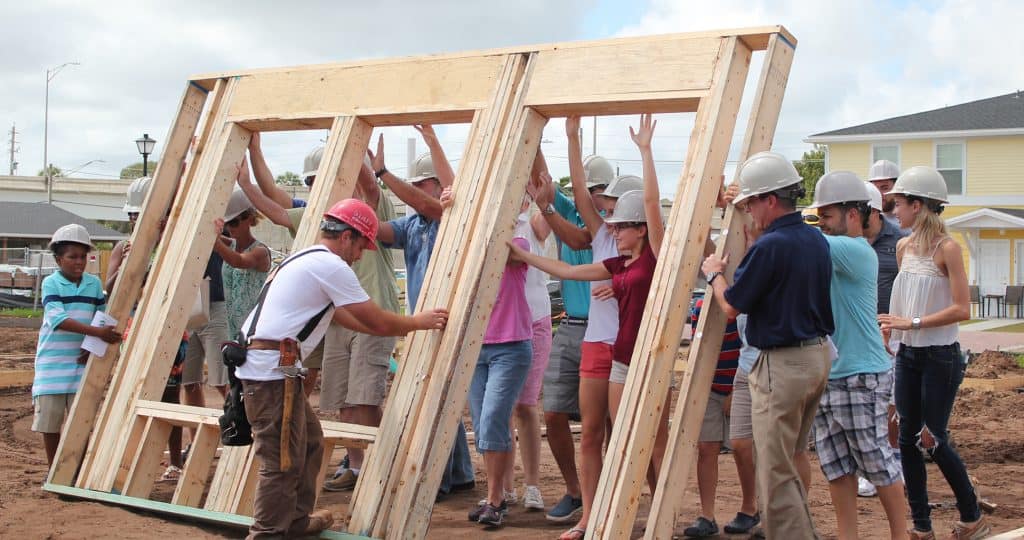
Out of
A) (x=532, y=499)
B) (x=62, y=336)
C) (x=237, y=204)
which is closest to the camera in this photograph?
(x=532, y=499)

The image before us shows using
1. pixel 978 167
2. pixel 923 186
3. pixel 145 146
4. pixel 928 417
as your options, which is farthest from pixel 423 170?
pixel 978 167

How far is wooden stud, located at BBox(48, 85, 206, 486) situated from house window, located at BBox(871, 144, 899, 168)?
25502 millimetres

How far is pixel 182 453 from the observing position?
26.7 ft

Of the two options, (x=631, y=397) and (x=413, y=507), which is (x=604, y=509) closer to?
(x=631, y=397)

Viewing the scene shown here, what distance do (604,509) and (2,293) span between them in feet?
86.7

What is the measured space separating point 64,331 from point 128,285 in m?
0.53

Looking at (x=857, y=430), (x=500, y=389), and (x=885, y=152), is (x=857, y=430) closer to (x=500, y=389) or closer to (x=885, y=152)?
(x=500, y=389)

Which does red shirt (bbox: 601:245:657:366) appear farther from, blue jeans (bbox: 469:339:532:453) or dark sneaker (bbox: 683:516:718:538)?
dark sneaker (bbox: 683:516:718:538)

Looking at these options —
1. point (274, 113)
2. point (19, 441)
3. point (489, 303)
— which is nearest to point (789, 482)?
point (489, 303)

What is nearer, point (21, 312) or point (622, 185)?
point (622, 185)

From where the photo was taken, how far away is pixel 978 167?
28.2 metres

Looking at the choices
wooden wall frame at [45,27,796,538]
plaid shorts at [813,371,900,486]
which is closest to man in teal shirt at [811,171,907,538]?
plaid shorts at [813,371,900,486]

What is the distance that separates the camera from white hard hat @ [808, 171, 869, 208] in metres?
5.11

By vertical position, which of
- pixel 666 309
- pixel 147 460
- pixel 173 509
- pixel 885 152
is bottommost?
pixel 173 509
